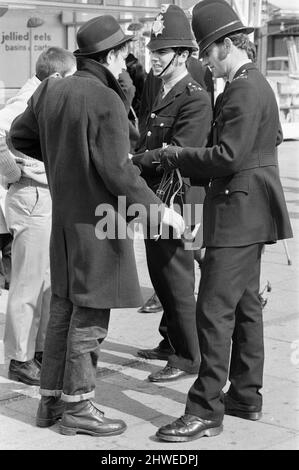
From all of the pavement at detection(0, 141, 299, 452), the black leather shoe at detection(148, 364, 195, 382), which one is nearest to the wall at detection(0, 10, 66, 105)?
the pavement at detection(0, 141, 299, 452)

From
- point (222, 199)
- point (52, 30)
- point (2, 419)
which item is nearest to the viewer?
point (222, 199)

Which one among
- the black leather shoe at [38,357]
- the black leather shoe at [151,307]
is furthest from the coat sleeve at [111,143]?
the black leather shoe at [151,307]

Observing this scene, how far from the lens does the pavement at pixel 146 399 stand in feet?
13.9

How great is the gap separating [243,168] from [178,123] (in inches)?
35.4

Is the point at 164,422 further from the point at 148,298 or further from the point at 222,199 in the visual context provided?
the point at 148,298

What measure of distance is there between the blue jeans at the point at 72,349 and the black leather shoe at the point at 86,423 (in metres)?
0.05

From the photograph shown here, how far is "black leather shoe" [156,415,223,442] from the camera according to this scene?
4.21 m

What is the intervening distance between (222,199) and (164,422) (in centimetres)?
112

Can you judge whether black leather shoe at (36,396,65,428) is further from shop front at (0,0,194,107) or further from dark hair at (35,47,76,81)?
shop front at (0,0,194,107)

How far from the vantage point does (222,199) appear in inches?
169

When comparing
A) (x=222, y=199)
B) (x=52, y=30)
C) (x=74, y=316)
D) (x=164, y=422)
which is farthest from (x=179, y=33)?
(x=52, y=30)

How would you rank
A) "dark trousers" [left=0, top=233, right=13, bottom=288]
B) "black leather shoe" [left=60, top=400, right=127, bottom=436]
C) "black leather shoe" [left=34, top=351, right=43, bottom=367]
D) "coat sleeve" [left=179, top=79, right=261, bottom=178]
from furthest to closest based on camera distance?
"dark trousers" [left=0, top=233, right=13, bottom=288]
"black leather shoe" [left=34, top=351, right=43, bottom=367]
"black leather shoe" [left=60, top=400, right=127, bottom=436]
"coat sleeve" [left=179, top=79, right=261, bottom=178]

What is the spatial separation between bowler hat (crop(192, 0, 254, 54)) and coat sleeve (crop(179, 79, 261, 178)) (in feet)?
0.84

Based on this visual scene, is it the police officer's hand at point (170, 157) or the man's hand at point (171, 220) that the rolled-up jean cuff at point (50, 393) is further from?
the police officer's hand at point (170, 157)
